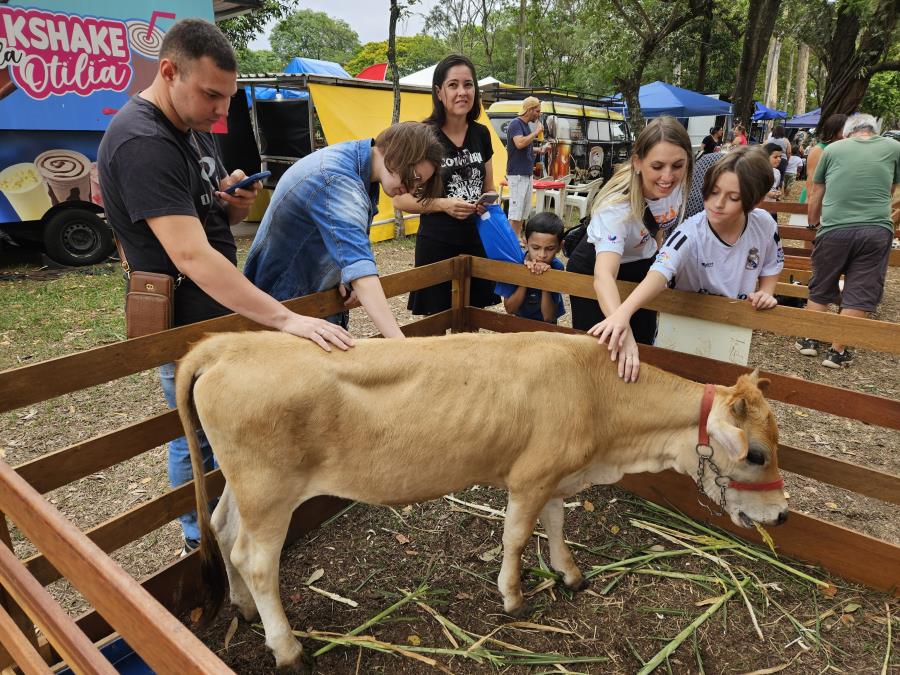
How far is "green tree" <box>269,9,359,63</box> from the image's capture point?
263 ft

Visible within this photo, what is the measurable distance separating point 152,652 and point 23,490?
794 millimetres

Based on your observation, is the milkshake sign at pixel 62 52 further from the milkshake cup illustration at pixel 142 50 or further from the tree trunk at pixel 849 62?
the tree trunk at pixel 849 62

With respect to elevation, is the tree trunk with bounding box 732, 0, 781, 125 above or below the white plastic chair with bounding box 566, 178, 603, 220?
above

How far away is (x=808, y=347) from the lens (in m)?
7.01

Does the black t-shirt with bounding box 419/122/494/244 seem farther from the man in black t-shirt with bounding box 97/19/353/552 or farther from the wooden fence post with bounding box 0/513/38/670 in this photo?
the wooden fence post with bounding box 0/513/38/670

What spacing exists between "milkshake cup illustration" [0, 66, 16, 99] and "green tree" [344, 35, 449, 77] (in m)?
60.0

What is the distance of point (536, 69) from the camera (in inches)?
1674

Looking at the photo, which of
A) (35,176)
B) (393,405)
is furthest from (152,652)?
(35,176)

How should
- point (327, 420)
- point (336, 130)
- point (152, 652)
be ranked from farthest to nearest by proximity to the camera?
point (336, 130), point (327, 420), point (152, 652)

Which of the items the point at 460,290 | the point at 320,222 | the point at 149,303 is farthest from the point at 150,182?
the point at 460,290

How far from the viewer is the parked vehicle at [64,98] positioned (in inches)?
317

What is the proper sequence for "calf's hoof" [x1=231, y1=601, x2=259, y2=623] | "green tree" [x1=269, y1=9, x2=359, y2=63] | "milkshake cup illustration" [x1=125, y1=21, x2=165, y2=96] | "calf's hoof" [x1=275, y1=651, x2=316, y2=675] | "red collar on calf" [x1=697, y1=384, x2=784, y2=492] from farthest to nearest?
1. "green tree" [x1=269, y1=9, x2=359, y2=63]
2. "milkshake cup illustration" [x1=125, y1=21, x2=165, y2=96]
3. "calf's hoof" [x1=231, y1=601, x2=259, y2=623]
4. "red collar on calf" [x1=697, y1=384, x2=784, y2=492]
5. "calf's hoof" [x1=275, y1=651, x2=316, y2=675]

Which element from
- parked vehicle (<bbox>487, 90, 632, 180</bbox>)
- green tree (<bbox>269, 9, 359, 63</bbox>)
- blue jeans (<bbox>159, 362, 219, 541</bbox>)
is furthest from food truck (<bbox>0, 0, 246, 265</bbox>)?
green tree (<bbox>269, 9, 359, 63</bbox>)

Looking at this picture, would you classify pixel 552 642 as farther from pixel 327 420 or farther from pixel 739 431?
pixel 327 420
